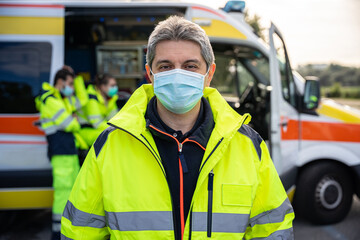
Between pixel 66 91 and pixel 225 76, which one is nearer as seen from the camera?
pixel 66 91

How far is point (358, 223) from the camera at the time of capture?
4168 mm

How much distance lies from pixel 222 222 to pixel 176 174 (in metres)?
0.27

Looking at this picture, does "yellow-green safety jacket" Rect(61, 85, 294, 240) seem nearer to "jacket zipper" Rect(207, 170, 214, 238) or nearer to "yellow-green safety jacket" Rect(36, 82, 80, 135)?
"jacket zipper" Rect(207, 170, 214, 238)

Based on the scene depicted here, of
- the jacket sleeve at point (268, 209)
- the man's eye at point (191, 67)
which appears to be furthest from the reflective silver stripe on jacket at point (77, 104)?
the jacket sleeve at point (268, 209)

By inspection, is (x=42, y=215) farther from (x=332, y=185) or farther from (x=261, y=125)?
(x=332, y=185)

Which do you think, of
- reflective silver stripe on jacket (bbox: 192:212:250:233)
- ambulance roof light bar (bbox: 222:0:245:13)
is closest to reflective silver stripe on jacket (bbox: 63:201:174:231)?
reflective silver stripe on jacket (bbox: 192:212:250:233)

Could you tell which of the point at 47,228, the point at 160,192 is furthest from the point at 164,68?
the point at 47,228

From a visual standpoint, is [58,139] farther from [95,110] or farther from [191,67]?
[191,67]

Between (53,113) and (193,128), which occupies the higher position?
(193,128)

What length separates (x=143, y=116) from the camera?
1473 millimetres

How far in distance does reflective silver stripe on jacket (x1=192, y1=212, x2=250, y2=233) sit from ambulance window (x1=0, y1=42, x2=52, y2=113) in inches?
117

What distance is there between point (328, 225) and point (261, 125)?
1.44 metres

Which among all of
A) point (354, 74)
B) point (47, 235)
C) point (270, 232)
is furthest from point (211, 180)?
point (354, 74)

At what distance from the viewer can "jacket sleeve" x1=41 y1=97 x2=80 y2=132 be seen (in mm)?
3502
